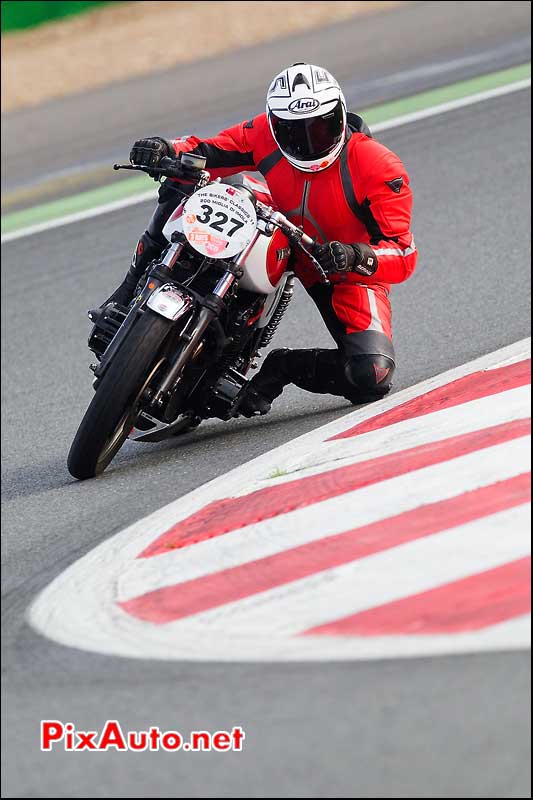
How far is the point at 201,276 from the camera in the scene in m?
5.38

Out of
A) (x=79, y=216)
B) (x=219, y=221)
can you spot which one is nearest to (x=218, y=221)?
(x=219, y=221)

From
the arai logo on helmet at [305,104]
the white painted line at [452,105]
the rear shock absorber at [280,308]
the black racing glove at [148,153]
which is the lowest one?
the white painted line at [452,105]

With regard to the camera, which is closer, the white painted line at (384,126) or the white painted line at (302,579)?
the white painted line at (302,579)

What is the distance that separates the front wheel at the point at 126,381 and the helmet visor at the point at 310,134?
111cm

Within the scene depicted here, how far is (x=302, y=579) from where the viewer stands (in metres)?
3.86

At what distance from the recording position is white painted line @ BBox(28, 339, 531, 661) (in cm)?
354

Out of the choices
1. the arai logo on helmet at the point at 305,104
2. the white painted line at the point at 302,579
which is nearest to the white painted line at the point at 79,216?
the arai logo on helmet at the point at 305,104

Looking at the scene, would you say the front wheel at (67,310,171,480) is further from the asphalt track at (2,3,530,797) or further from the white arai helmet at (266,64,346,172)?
the white arai helmet at (266,64,346,172)

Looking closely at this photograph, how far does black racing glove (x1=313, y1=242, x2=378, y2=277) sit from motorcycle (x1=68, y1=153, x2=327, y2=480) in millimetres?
72

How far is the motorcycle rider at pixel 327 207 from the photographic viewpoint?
18.5 feet

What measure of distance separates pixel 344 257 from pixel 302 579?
1.85 meters

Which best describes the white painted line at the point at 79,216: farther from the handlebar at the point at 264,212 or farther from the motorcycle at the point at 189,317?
the motorcycle at the point at 189,317

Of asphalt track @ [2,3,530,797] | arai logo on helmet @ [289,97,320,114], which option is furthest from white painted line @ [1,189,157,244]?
arai logo on helmet @ [289,97,320,114]

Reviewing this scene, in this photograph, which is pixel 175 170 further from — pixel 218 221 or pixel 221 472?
pixel 221 472
